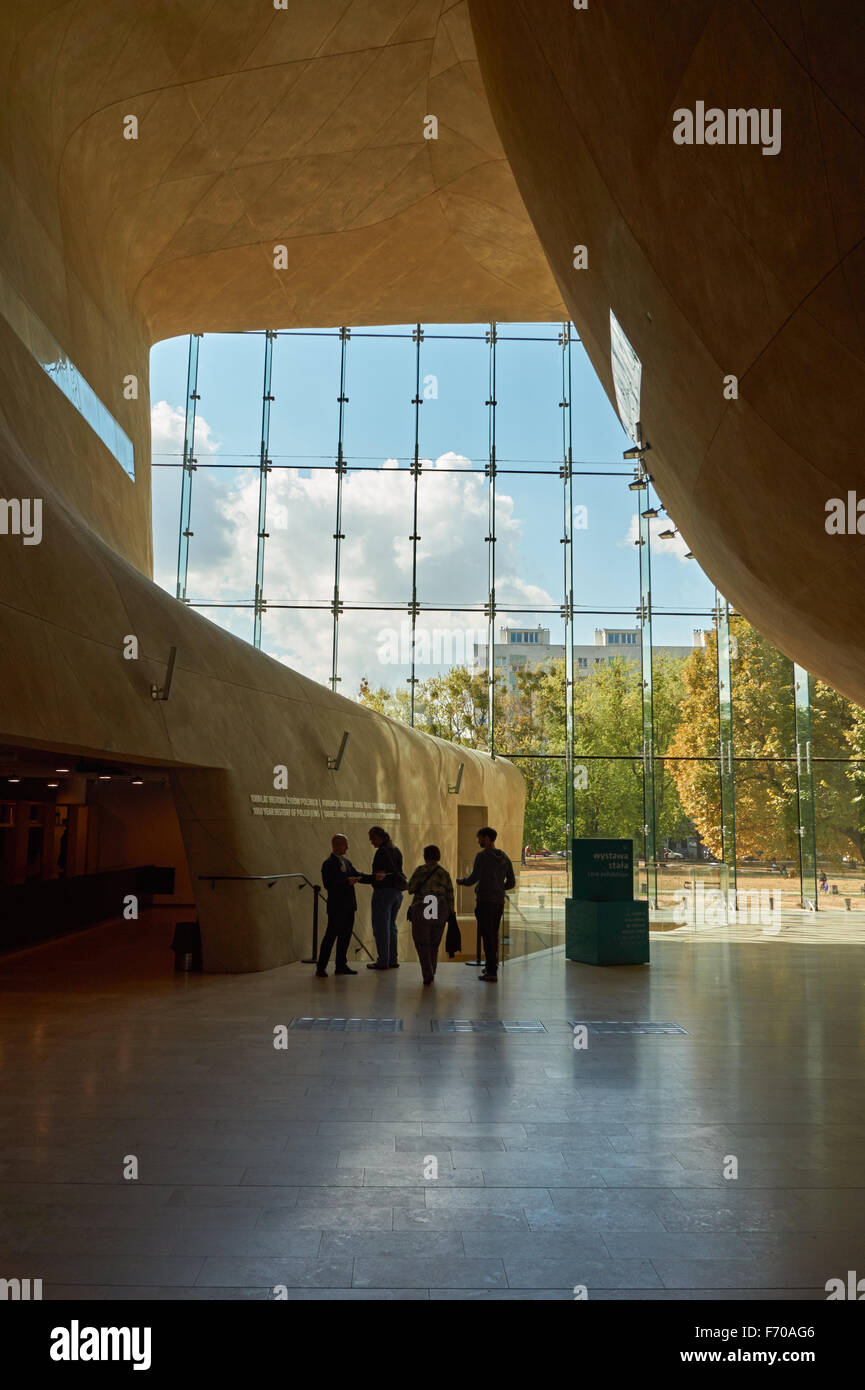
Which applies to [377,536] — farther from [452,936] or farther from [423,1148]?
[423,1148]

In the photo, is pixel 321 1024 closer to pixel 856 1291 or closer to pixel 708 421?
pixel 856 1291

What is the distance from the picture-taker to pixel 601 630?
2553cm

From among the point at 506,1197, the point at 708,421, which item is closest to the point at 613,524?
the point at 708,421

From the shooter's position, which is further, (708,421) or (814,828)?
(814,828)

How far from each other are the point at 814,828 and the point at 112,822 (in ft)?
51.5

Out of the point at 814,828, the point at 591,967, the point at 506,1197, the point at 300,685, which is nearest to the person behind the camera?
the point at 506,1197

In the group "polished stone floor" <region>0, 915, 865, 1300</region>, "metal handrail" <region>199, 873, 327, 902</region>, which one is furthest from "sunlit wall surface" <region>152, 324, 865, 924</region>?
"polished stone floor" <region>0, 915, 865, 1300</region>

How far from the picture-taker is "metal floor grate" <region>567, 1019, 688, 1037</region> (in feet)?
25.0

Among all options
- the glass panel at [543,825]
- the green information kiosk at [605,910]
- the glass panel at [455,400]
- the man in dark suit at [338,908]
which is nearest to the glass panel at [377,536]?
the glass panel at [455,400]

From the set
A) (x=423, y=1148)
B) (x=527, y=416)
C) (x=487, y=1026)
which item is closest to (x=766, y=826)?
(x=527, y=416)

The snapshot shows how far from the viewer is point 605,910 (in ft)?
37.5

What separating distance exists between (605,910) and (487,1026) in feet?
13.2

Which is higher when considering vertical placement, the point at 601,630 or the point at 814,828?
the point at 601,630

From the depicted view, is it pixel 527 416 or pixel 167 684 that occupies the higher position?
pixel 527 416
